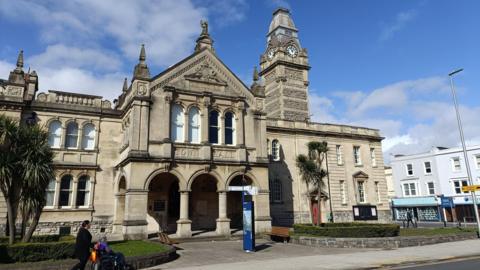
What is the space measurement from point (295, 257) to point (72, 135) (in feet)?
62.2

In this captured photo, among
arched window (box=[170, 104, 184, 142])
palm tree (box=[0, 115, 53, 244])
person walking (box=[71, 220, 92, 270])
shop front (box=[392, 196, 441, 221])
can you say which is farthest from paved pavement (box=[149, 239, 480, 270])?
shop front (box=[392, 196, 441, 221])

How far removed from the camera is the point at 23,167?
592 inches

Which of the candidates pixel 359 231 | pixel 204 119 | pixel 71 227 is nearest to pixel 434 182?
pixel 359 231

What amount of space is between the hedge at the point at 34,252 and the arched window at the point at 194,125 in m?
12.3

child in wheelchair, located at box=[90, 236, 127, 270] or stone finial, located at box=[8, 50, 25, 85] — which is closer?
child in wheelchair, located at box=[90, 236, 127, 270]

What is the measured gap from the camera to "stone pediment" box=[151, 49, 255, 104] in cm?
2470

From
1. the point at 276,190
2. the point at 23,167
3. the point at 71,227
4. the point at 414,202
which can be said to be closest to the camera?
the point at 23,167

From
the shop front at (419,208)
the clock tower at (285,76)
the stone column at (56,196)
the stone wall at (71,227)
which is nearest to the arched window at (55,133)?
the stone column at (56,196)

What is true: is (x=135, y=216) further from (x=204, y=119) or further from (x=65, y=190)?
(x=204, y=119)

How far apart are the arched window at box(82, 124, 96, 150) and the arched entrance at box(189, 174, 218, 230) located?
8350 mm

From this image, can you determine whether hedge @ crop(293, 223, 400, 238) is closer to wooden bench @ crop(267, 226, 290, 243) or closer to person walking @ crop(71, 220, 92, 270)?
wooden bench @ crop(267, 226, 290, 243)

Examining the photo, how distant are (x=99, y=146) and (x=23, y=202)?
11.0 metres

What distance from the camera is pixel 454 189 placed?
4644cm

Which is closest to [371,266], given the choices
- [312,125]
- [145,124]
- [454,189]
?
[145,124]
